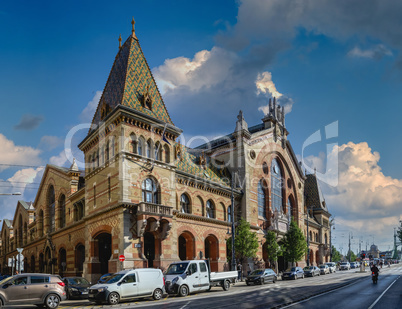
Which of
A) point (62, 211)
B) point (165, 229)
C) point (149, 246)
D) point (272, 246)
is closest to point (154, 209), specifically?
point (165, 229)

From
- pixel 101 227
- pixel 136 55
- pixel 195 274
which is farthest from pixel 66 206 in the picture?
pixel 195 274

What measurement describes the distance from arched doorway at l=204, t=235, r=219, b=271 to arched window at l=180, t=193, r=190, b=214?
4438 mm

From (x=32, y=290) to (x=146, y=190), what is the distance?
1391 centimetres

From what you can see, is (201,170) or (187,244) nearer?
(187,244)

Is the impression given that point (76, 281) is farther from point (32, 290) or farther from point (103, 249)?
point (103, 249)

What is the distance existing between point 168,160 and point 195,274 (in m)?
12.3

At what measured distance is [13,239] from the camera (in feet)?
251

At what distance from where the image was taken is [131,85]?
34125 mm

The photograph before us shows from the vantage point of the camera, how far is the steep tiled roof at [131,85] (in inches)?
1320

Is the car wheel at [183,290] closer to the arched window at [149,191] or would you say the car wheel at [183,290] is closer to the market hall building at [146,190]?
the market hall building at [146,190]

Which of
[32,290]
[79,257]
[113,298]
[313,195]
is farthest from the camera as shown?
[313,195]

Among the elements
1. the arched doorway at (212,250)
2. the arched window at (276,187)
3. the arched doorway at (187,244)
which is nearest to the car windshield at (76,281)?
the arched doorway at (187,244)

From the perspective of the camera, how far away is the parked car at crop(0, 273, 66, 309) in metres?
19.4

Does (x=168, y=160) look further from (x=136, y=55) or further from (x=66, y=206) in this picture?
(x=66, y=206)
